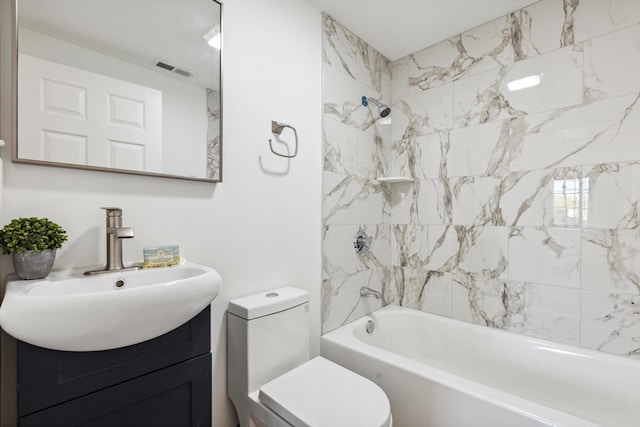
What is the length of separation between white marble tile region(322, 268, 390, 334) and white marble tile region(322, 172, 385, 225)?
1.30ft

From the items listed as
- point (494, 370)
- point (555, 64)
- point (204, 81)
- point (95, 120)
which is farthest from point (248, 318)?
point (555, 64)

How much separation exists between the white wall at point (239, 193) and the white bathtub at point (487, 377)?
1.64 feet

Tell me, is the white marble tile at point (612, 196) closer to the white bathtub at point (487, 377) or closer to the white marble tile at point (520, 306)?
the white marble tile at point (520, 306)

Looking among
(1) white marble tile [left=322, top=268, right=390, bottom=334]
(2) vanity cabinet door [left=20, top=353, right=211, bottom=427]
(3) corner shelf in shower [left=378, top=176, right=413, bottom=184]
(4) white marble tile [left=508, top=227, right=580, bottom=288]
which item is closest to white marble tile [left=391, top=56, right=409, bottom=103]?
(3) corner shelf in shower [left=378, top=176, right=413, bottom=184]

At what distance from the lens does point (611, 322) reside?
1.57 m

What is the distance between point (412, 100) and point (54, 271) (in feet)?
7.84

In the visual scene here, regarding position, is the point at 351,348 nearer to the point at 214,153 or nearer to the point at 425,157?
the point at 214,153

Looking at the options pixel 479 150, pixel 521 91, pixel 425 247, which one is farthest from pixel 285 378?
pixel 521 91

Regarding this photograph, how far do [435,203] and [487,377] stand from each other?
3.85ft

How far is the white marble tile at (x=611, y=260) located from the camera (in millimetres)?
1515

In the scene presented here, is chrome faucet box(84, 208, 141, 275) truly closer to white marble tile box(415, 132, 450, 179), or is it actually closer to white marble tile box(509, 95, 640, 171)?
white marble tile box(415, 132, 450, 179)

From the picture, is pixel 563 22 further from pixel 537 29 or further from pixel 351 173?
pixel 351 173

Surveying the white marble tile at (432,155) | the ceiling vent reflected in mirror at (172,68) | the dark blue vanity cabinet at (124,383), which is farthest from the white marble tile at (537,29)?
the dark blue vanity cabinet at (124,383)

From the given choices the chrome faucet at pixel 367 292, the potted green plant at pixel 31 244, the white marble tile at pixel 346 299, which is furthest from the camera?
the chrome faucet at pixel 367 292
